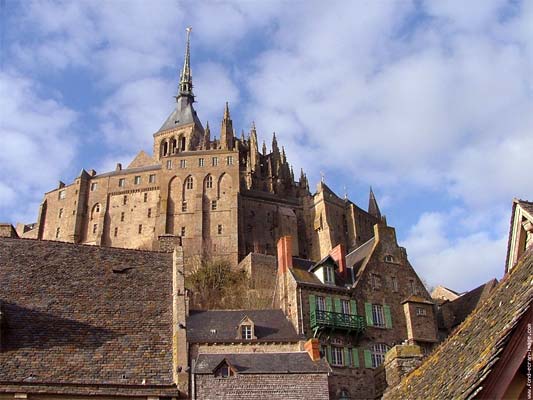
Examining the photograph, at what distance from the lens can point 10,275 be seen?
1409cm

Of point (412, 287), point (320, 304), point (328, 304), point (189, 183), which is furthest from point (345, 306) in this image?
point (189, 183)

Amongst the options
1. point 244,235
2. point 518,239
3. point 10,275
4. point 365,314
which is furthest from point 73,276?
point 244,235

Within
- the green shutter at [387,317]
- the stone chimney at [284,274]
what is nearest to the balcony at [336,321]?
the green shutter at [387,317]

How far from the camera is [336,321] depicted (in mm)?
38250

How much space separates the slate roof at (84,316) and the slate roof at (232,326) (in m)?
20.9

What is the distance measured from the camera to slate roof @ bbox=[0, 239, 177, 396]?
38.7 feet

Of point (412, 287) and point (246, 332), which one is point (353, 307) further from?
point (246, 332)

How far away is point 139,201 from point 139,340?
88098mm

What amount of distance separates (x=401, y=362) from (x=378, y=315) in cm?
3338

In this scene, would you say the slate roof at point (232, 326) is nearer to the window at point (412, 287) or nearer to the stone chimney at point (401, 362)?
the window at point (412, 287)

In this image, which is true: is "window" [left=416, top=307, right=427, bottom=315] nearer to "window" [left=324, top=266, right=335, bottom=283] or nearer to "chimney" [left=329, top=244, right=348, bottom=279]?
"chimney" [left=329, top=244, right=348, bottom=279]

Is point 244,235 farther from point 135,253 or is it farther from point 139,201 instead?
point 135,253

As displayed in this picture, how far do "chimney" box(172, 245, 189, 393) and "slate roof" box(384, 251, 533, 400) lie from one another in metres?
5.37

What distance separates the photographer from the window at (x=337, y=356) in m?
37.5
